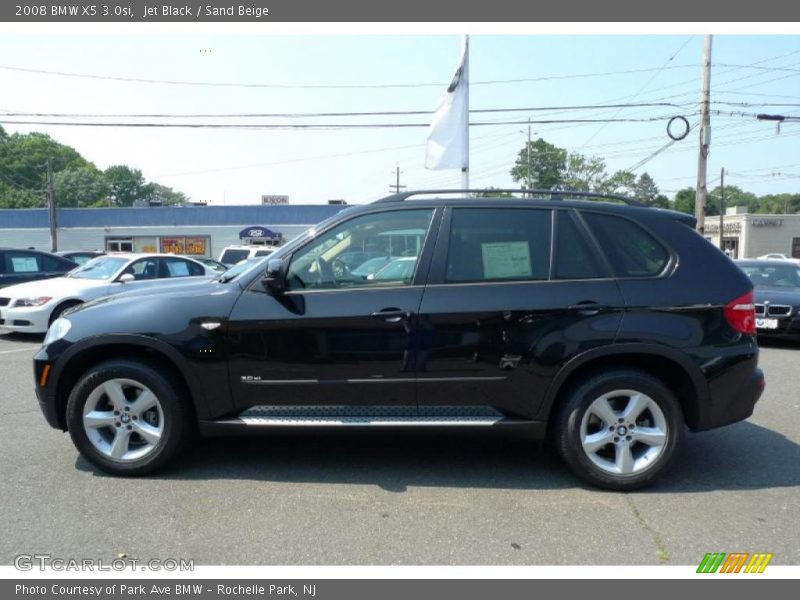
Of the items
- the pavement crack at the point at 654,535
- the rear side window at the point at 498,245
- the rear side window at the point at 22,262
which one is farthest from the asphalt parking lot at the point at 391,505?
the rear side window at the point at 22,262

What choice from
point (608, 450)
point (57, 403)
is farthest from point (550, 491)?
point (57, 403)

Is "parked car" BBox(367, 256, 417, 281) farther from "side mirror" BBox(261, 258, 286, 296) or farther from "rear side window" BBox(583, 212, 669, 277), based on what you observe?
"rear side window" BBox(583, 212, 669, 277)

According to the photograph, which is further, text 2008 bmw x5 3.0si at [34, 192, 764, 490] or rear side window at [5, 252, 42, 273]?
rear side window at [5, 252, 42, 273]

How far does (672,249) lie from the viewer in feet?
12.7

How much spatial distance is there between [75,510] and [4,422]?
2229 millimetres

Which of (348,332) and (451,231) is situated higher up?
(451,231)

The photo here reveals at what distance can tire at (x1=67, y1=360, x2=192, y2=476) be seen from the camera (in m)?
3.80

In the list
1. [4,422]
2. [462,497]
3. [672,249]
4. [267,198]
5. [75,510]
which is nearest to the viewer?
[75,510]

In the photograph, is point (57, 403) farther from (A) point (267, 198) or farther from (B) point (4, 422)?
(A) point (267, 198)

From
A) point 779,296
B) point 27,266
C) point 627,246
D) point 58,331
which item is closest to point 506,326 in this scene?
point 627,246

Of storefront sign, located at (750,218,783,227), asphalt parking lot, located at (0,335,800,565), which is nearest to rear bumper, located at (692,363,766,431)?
asphalt parking lot, located at (0,335,800,565)

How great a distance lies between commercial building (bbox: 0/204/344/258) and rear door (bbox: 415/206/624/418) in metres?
36.0

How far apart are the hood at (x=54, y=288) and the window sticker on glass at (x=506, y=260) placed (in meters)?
7.94

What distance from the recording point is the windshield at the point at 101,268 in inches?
394
